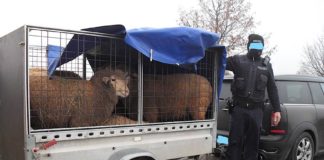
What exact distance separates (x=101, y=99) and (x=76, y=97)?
0.35m

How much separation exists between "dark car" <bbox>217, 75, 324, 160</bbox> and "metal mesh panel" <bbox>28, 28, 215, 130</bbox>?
1.34 m

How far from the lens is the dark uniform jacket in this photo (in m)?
5.11

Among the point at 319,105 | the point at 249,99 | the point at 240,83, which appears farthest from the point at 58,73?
the point at 319,105

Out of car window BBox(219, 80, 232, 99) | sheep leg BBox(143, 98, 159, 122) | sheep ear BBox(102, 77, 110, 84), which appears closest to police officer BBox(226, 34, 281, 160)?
car window BBox(219, 80, 232, 99)

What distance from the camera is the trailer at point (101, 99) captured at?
11.4ft

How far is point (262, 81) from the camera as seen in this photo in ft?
16.9

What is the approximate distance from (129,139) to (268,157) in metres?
2.79

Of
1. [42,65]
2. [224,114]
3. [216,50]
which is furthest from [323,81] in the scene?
[42,65]

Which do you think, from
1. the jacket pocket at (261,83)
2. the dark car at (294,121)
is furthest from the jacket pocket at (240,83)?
the dark car at (294,121)

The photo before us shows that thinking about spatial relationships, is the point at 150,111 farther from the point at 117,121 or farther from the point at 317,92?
the point at 317,92

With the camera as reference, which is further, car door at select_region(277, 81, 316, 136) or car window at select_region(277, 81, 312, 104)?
car window at select_region(277, 81, 312, 104)

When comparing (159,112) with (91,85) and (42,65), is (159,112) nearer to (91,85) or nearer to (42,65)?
(91,85)

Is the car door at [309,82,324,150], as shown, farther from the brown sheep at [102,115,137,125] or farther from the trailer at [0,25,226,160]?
the brown sheep at [102,115,137,125]

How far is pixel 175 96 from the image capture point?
4.73m
